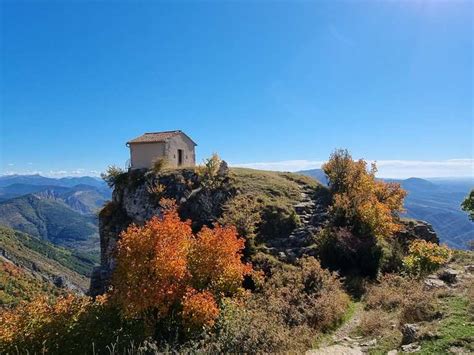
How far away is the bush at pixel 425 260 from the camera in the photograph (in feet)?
62.5

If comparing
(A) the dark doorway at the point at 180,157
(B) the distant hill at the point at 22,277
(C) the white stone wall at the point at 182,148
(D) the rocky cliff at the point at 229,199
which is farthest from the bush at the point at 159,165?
(B) the distant hill at the point at 22,277

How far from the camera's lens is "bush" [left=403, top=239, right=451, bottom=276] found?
750 inches

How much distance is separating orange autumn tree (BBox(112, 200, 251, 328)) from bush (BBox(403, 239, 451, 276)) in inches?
436

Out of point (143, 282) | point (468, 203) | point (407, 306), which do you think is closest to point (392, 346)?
point (407, 306)

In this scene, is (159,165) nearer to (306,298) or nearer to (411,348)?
(306,298)

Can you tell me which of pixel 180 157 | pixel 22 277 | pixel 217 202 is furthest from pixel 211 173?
pixel 22 277

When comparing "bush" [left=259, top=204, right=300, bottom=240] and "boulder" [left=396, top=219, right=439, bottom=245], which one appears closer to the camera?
"bush" [left=259, top=204, right=300, bottom=240]

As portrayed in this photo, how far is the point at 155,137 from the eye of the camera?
38438mm

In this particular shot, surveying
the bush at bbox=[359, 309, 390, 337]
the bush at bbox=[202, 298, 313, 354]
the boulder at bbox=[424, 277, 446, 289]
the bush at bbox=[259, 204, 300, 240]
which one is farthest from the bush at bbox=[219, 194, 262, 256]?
the boulder at bbox=[424, 277, 446, 289]

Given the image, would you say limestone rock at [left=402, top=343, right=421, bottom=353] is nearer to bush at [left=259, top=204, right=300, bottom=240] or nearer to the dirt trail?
the dirt trail

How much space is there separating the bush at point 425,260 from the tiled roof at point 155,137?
25.9 m

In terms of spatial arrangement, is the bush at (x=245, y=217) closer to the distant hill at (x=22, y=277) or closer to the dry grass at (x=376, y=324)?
the dry grass at (x=376, y=324)

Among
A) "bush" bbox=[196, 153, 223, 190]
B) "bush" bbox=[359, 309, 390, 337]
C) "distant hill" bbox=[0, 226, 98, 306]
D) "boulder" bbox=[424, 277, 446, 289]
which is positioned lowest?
"distant hill" bbox=[0, 226, 98, 306]

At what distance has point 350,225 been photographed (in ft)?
81.5
